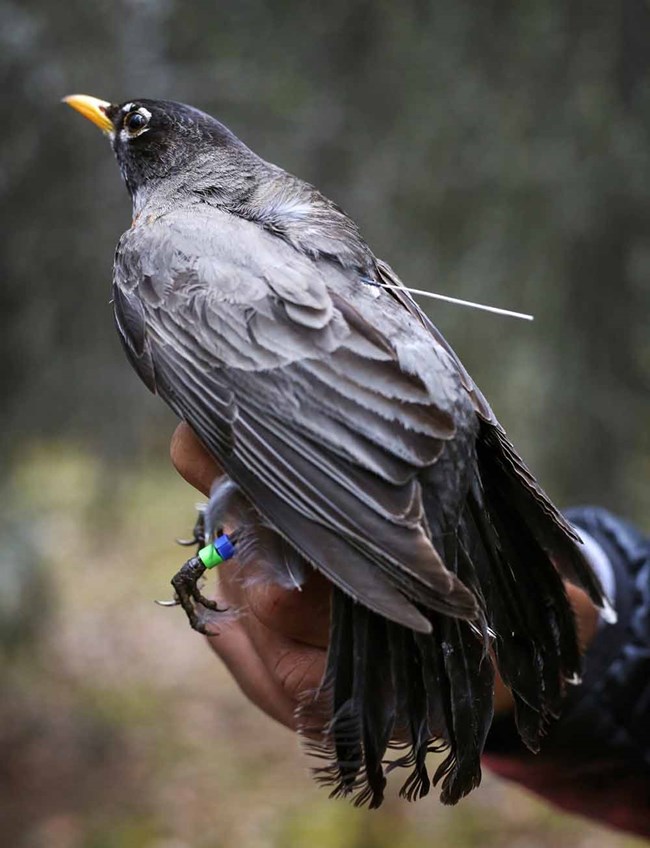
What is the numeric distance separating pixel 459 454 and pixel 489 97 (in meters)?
2.84

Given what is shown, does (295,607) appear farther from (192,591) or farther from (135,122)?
(135,122)

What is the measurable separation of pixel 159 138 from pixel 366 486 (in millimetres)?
1729

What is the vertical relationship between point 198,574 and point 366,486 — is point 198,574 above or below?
below

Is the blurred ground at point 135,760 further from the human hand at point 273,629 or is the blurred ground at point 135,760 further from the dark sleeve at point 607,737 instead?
the dark sleeve at point 607,737

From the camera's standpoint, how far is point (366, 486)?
6.23ft

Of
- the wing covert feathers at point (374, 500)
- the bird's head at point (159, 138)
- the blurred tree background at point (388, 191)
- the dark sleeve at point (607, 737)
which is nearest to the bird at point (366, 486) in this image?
the wing covert feathers at point (374, 500)

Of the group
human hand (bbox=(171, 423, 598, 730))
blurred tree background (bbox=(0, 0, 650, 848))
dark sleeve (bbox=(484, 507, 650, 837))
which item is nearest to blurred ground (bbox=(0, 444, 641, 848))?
blurred tree background (bbox=(0, 0, 650, 848))

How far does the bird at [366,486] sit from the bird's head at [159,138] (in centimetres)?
59

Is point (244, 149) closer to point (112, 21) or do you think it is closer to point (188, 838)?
point (112, 21)

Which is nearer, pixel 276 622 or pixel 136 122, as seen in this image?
pixel 276 622

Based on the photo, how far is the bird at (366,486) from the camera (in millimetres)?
1905

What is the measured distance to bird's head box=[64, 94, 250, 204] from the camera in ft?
9.84

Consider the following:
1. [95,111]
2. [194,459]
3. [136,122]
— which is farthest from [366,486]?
[95,111]

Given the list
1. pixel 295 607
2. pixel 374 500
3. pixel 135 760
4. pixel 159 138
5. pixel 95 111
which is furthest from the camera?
pixel 135 760
